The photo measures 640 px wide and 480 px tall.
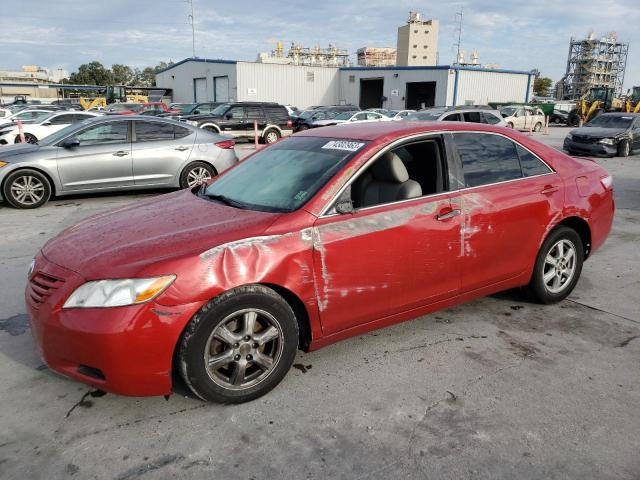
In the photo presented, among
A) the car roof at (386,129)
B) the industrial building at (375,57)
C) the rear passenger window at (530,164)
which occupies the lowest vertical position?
the rear passenger window at (530,164)

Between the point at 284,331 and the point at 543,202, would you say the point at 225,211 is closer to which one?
the point at 284,331

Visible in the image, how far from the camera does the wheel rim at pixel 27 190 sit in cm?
836

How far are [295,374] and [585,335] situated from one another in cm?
226

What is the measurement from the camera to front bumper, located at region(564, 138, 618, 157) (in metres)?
16.2

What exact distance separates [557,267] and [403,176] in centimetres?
176

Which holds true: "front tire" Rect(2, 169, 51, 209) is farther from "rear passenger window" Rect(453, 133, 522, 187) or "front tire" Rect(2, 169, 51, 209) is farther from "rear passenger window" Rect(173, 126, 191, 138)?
"rear passenger window" Rect(453, 133, 522, 187)

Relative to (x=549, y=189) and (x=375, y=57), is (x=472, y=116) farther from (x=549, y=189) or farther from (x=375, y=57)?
(x=375, y=57)

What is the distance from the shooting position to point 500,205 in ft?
12.4

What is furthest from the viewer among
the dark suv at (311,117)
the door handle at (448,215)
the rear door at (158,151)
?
the dark suv at (311,117)

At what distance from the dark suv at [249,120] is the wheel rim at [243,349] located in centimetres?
1878

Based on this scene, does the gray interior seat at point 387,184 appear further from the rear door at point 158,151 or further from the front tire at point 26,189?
the front tire at point 26,189

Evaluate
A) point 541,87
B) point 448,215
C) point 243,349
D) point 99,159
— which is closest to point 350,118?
point 99,159

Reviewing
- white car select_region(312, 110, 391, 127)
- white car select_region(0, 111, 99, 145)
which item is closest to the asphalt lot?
white car select_region(0, 111, 99, 145)

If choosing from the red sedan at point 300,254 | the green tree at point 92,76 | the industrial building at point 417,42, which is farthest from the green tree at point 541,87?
the red sedan at point 300,254
